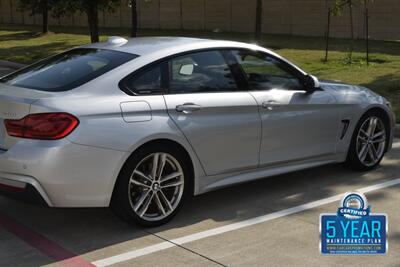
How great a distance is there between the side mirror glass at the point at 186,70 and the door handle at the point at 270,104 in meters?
0.75

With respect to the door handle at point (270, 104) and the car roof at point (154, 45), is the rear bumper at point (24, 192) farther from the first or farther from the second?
the door handle at point (270, 104)

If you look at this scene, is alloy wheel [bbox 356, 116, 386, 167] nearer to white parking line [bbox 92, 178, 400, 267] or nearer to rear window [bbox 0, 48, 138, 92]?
white parking line [bbox 92, 178, 400, 267]

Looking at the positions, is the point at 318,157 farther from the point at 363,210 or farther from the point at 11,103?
the point at 11,103

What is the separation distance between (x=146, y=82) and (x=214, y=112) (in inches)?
25.8

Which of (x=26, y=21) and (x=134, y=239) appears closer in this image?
(x=134, y=239)

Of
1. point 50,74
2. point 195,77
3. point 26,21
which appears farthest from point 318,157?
point 26,21

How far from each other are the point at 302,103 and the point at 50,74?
2.40 metres

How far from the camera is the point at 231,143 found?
204 inches

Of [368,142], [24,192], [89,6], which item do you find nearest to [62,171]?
[24,192]

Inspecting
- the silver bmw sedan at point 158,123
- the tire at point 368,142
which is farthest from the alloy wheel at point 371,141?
the silver bmw sedan at point 158,123

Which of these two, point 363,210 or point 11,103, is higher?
point 11,103

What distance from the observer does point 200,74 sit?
522 centimetres

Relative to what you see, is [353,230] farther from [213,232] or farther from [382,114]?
[382,114]

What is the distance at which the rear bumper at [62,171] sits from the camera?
14.1 ft
